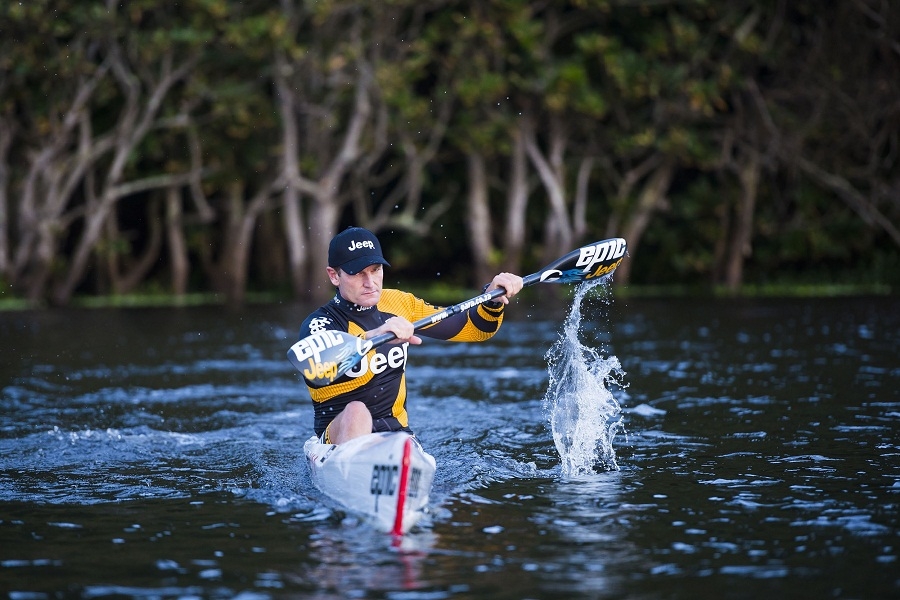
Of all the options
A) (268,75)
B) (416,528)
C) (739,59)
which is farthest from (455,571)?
(739,59)

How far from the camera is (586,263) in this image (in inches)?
349

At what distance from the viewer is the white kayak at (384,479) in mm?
6414

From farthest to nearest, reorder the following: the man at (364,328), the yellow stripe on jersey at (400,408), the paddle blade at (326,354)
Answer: the yellow stripe on jersey at (400,408)
the man at (364,328)
the paddle blade at (326,354)

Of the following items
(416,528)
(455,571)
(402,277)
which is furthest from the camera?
(402,277)

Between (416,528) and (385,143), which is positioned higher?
(385,143)

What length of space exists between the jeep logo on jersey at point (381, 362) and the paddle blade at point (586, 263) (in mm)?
1404

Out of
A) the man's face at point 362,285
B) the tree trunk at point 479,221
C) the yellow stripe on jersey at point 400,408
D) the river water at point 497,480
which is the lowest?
the river water at point 497,480

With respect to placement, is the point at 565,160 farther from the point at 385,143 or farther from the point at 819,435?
the point at 819,435

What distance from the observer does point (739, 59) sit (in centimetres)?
2759

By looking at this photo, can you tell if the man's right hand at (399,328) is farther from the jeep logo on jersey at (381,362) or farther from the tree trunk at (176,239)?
the tree trunk at (176,239)

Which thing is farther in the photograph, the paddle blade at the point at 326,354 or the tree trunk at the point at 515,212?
the tree trunk at the point at 515,212

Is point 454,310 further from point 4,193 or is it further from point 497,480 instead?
point 4,193

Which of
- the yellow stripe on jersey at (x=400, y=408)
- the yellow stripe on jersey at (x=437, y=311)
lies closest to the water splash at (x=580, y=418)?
the yellow stripe on jersey at (x=437, y=311)

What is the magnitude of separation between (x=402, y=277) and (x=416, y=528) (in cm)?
2817
